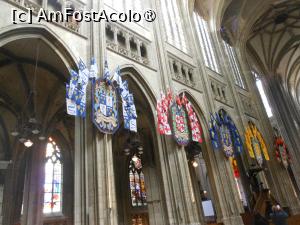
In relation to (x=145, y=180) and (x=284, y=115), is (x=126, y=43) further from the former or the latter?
(x=284, y=115)

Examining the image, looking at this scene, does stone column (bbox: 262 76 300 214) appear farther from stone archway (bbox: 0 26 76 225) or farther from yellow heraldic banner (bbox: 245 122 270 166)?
stone archway (bbox: 0 26 76 225)

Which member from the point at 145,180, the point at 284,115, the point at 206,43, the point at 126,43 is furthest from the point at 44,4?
the point at 284,115

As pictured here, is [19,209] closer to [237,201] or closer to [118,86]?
[118,86]

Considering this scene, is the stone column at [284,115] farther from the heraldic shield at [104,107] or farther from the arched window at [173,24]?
the heraldic shield at [104,107]

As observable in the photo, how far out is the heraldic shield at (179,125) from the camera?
9.46 meters

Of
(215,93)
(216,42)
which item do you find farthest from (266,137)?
(216,42)

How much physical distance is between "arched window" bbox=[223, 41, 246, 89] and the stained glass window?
9.03m

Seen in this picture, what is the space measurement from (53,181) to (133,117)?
7589 mm

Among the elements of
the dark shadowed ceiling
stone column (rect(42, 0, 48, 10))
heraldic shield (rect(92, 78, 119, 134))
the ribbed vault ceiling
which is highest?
the ribbed vault ceiling

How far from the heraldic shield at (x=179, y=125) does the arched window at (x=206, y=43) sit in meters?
6.22

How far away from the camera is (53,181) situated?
13.2 metres

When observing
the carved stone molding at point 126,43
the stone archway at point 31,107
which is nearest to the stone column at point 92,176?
the stone archway at point 31,107

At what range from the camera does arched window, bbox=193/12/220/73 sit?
51.9ft

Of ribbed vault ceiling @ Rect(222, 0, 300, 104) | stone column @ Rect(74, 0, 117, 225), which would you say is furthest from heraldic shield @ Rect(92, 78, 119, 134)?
ribbed vault ceiling @ Rect(222, 0, 300, 104)
